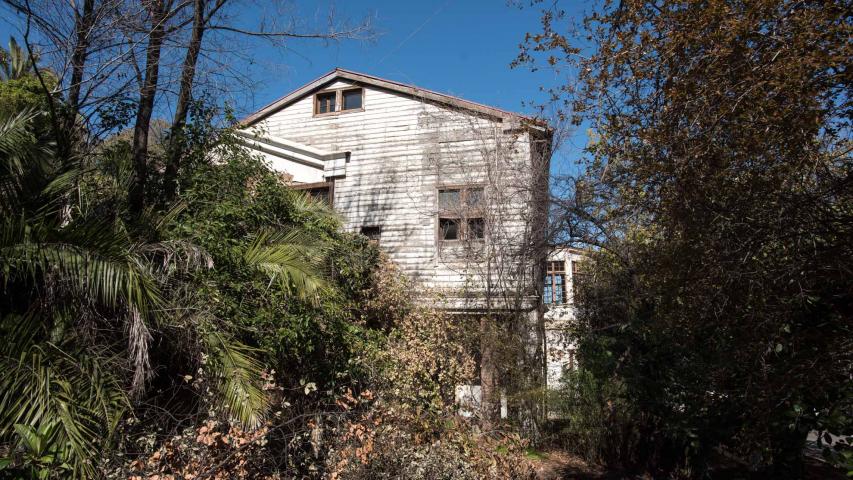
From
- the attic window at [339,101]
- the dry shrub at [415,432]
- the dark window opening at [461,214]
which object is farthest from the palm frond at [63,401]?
the attic window at [339,101]

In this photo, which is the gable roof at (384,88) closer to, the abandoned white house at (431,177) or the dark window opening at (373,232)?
the abandoned white house at (431,177)

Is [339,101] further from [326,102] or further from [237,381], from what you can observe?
[237,381]

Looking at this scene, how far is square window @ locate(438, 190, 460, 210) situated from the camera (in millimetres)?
12078

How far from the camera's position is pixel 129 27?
752 cm

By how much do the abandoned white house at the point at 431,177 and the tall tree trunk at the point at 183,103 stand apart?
1.84 m

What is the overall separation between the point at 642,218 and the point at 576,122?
2.44 meters

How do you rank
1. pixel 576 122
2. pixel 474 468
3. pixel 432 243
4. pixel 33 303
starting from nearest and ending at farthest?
pixel 33 303 < pixel 474 468 < pixel 576 122 < pixel 432 243

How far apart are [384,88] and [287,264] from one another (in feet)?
23.6

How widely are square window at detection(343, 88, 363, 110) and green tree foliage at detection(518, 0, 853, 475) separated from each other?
7.88 m

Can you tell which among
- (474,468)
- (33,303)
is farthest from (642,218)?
(33,303)

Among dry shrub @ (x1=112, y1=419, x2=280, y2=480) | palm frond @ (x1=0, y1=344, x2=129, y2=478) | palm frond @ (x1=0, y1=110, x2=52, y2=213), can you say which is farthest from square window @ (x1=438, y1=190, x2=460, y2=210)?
palm frond @ (x1=0, y1=344, x2=129, y2=478)

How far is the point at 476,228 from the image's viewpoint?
11.8m

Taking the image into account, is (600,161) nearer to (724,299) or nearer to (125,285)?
(724,299)

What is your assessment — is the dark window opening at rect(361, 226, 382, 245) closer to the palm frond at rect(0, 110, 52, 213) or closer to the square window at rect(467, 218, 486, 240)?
the square window at rect(467, 218, 486, 240)
